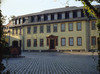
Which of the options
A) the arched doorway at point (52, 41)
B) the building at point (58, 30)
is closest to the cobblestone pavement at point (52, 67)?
the building at point (58, 30)

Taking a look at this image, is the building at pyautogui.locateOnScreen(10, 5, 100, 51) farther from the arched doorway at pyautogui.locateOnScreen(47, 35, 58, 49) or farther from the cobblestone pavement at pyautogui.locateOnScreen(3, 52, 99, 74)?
the cobblestone pavement at pyautogui.locateOnScreen(3, 52, 99, 74)

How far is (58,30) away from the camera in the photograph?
33.8m

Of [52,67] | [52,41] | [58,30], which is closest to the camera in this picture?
[52,67]

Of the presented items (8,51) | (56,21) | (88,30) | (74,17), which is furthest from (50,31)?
(8,51)

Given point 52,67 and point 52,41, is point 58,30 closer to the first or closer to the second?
point 52,41

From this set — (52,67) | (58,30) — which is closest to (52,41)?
(58,30)

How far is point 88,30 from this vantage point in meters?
30.7

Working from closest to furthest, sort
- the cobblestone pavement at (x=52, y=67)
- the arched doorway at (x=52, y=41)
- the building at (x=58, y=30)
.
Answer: the cobblestone pavement at (x=52, y=67)
the building at (x=58, y=30)
the arched doorway at (x=52, y=41)

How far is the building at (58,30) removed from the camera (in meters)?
30.8

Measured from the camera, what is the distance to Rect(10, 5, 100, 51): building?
101ft

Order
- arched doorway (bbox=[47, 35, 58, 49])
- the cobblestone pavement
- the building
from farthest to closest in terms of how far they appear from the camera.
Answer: arched doorway (bbox=[47, 35, 58, 49]), the building, the cobblestone pavement

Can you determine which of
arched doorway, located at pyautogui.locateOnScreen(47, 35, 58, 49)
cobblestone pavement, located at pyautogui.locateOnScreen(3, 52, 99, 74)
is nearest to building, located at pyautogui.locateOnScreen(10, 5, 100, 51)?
arched doorway, located at pyautogui.locateOnScreen(47, 35, 58, 49)

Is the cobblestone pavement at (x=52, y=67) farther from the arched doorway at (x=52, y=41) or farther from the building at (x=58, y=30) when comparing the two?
the arched doorway at (x=52, y=41)

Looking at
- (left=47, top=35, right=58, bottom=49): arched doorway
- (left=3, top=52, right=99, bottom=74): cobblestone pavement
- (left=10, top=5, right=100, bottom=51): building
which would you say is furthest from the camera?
Answer: (left=47, top=35, right=58, bottom=49): arched doorway
